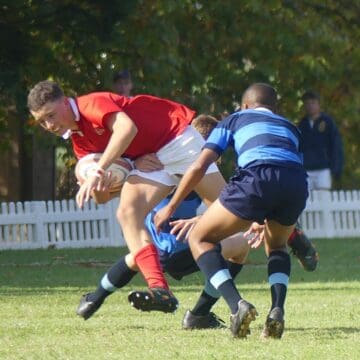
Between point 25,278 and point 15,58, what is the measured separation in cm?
545

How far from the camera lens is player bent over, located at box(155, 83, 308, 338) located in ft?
26.2

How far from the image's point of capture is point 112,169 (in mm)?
8914

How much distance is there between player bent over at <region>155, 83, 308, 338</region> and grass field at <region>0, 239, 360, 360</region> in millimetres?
299

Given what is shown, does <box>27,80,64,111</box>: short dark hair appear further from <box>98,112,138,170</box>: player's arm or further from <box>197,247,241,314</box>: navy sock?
<box>197,247,241,314</box>: navy sock

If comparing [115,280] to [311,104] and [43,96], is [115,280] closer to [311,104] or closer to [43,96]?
[43,96]

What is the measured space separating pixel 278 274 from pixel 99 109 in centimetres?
147

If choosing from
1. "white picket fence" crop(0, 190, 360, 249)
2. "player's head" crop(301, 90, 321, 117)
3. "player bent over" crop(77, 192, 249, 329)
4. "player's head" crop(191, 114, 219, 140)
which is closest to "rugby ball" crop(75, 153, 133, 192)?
"player bent over" crop(77, 192, 249, 329)

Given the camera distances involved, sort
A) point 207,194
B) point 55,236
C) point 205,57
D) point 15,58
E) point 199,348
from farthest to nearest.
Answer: point 205,57 → point 55,236 → point 15,58 → point 207,194 → point 199,348

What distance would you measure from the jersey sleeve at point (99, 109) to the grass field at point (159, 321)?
4.30 feet

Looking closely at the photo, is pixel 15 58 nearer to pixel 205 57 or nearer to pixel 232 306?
pixel 205 57

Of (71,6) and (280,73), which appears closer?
Result: (71,6)

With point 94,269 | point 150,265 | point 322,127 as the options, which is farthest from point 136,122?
point 322,127

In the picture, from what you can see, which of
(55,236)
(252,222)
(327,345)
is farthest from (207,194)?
(55,236)

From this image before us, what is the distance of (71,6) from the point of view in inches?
758
